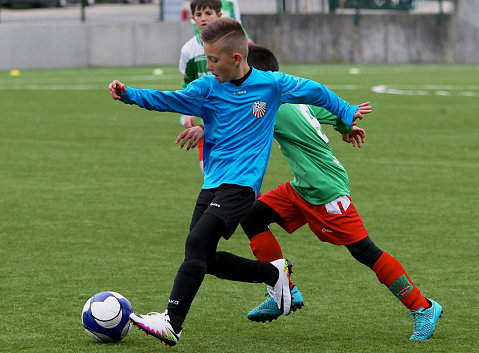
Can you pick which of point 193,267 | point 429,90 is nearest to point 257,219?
point 193,267

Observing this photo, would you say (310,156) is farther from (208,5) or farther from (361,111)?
(208,5)

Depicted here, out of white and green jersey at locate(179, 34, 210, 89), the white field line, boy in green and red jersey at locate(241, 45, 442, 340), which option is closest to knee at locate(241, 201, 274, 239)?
boy in green and red jersey at locate(241, 45, 442, 340)

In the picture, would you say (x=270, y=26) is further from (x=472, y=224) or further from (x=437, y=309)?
(x=437, y=309)

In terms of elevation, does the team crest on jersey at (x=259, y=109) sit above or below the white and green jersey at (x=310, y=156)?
above

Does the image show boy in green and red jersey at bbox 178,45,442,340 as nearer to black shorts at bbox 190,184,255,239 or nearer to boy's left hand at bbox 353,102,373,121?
boy's left hand at bbox 353,102,373,121

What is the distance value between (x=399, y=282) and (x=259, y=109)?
116 centimetres

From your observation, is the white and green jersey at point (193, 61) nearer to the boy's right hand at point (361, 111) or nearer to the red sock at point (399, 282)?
the boy's right hand at point (361, 111)

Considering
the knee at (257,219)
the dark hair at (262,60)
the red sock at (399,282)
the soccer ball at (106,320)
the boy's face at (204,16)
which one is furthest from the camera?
the boy's face at (204,16)

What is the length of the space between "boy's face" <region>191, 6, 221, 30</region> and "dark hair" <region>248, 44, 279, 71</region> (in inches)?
84.7

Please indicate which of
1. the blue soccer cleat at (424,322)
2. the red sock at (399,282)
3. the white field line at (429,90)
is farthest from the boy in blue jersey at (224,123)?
the white field line at (429,90)

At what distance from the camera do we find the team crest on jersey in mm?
4992

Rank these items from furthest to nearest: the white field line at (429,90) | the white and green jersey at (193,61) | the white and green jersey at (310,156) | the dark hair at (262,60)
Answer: the white field line at (429,90), the white and green jersey at (193,61), the dark hair at (262,60), the white and green jersey at (310,156)

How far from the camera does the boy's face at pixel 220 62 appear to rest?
16.2 feet

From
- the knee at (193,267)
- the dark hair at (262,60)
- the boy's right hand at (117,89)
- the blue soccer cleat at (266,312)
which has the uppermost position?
the dark hair at (262,60)
